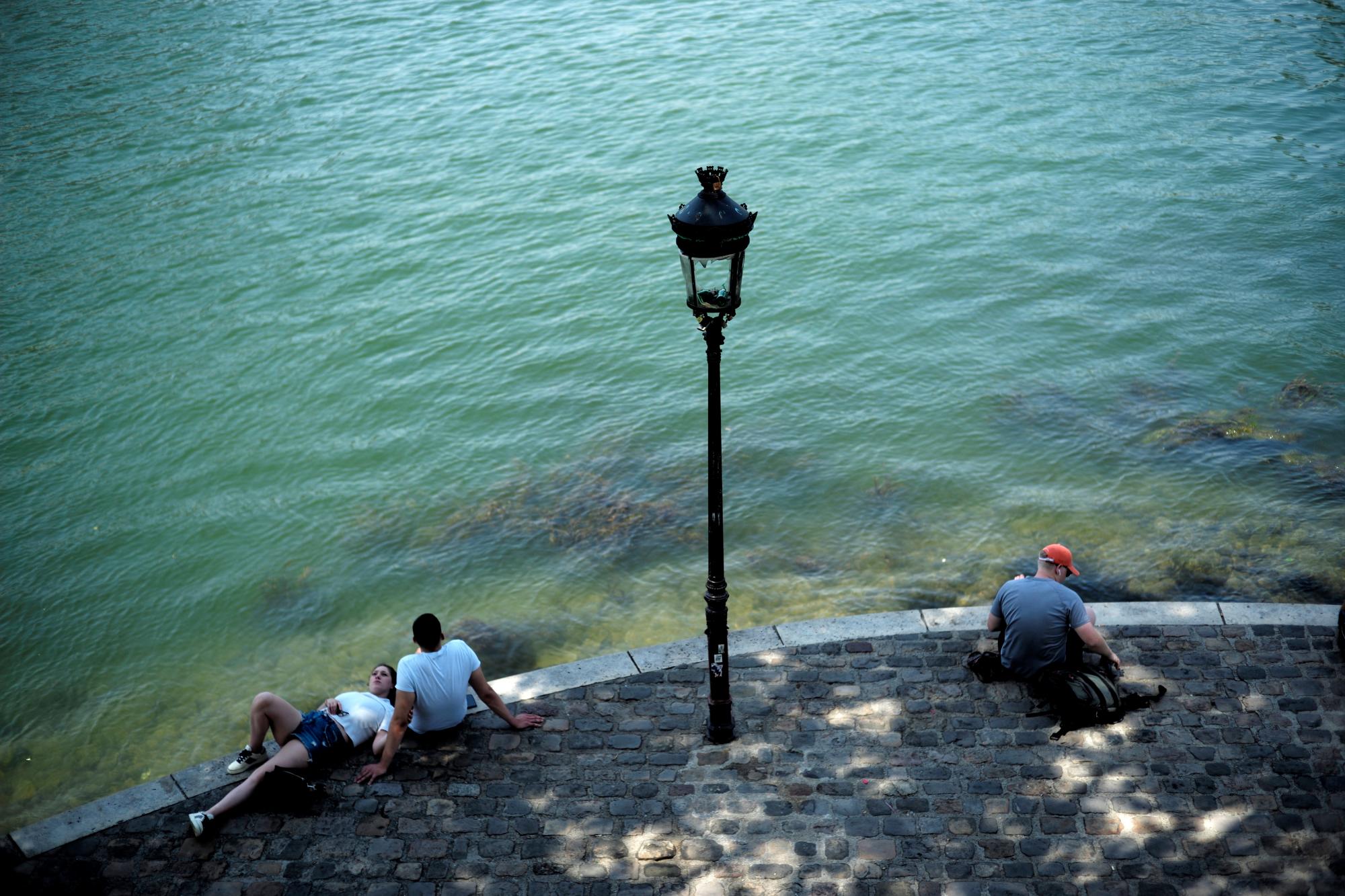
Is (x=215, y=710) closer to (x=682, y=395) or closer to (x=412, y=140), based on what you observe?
(x=682, y=395)

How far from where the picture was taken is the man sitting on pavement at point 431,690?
26.9 ft

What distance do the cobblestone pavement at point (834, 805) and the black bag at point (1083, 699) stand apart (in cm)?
10

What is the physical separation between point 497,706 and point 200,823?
84.9 inches

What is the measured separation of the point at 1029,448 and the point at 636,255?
26.4 feet

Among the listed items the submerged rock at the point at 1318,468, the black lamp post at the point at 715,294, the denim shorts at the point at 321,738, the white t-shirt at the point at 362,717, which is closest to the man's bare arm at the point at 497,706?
the white t-shirt at the point at 362,717

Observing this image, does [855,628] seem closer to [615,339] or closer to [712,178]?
[712,178]

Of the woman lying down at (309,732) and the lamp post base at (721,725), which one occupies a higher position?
the woman lying down at (309,732)

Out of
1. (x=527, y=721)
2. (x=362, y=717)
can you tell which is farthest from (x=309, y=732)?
(x=527, y=721)

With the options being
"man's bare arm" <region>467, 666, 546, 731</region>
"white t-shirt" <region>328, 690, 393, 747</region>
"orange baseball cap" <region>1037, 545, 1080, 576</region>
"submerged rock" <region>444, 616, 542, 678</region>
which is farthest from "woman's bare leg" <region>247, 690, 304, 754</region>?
"orange baseball cap" <region>1037, 545, 1080, 576</region>

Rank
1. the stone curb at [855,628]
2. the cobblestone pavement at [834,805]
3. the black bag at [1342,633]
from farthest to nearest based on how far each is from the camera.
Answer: the stone curb at [855,628]
the black bag at [1342,633]
the cobblestone pavement at [834,805]

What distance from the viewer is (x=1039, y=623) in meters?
8.54

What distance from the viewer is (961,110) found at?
23141 mm

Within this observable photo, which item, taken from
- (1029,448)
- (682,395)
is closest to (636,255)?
(682,395)

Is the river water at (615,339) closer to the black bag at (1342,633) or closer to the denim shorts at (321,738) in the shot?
the black bag at (1342,633)
